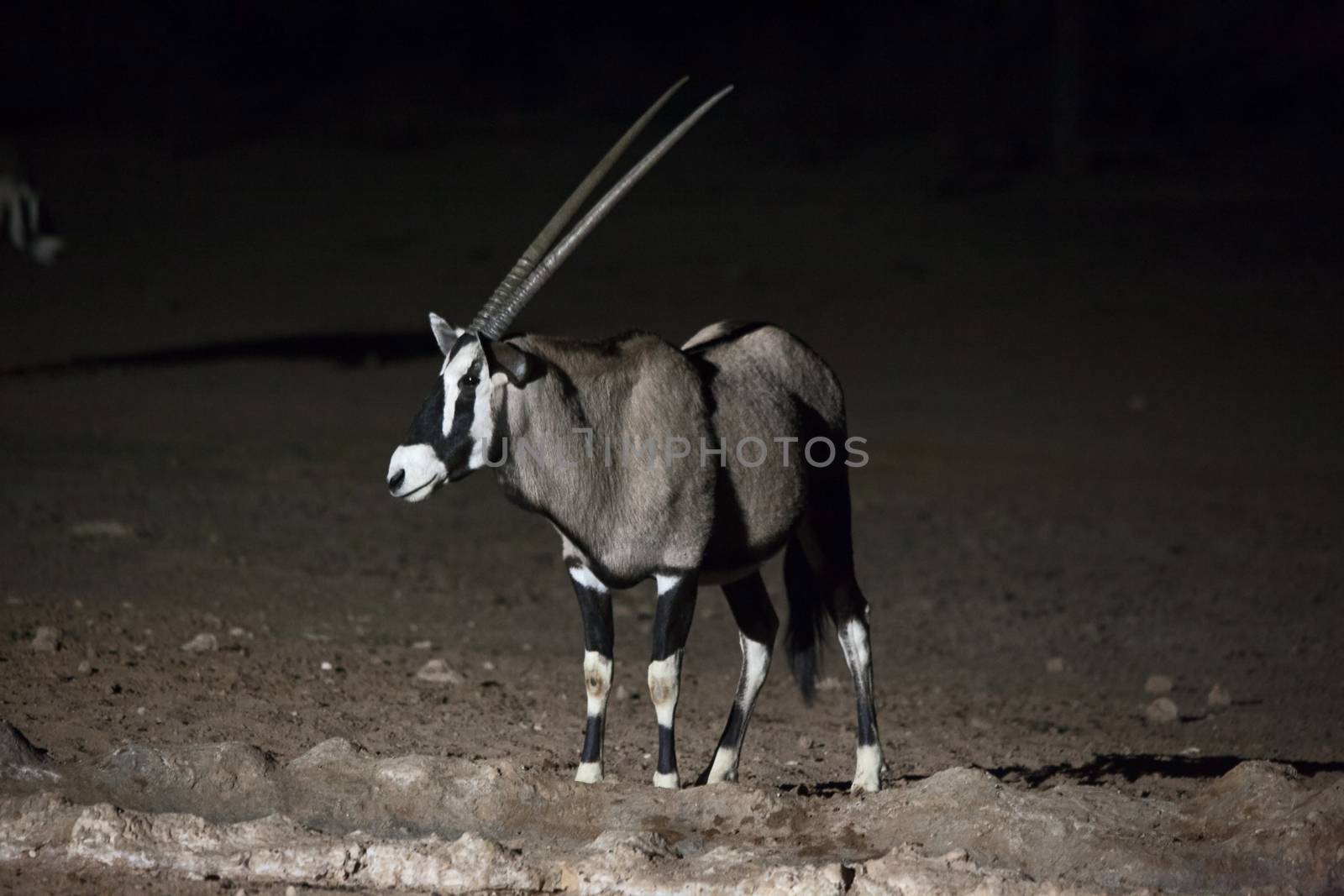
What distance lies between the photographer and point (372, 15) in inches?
1442

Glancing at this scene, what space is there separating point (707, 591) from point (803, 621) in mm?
3295

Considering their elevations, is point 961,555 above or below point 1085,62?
below

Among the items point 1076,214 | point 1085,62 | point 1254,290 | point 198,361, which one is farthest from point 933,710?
point 1085,62

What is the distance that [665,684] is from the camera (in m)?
5.31

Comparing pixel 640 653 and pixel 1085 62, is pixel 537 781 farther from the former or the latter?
pixel 1085 62

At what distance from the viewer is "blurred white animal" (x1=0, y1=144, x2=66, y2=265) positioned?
1423 centimetres

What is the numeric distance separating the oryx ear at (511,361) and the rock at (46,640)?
284cm

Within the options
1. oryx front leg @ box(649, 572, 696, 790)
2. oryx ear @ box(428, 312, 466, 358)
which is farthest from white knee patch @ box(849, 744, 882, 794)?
oryx ear @ box(428, 312, 466, 358)

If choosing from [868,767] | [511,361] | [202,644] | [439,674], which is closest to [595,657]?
[511,361]

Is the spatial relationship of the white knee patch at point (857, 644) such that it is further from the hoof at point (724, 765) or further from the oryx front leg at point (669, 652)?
the oryx front leg at point (669, 652)

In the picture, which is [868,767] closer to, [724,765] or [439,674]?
[724,765]

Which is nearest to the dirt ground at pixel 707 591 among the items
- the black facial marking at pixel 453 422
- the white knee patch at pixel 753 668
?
the white knee patch at pixel 753 668

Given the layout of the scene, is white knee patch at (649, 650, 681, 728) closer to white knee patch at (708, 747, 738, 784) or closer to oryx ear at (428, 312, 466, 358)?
white knee patch at (708, 747, 738, 784)

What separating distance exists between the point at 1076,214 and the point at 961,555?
1257 cm
